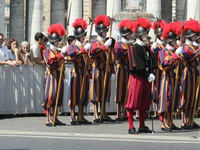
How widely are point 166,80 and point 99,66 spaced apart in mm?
2614

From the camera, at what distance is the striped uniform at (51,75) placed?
26.6 m

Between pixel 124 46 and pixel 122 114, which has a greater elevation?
pixel 124 46

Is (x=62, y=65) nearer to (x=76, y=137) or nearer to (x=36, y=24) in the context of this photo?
(x=76, y=137)

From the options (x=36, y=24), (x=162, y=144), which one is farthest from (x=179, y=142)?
(x=36, y=24)

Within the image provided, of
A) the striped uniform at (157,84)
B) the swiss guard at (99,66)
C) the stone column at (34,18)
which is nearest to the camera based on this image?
the swiss guard at (99,66)

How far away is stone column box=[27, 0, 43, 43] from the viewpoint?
7169 centimetres

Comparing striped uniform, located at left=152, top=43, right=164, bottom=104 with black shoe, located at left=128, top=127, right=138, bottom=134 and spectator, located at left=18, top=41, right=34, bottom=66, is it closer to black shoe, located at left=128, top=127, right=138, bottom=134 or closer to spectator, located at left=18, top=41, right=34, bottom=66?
black shoe, located at left=128, top=127, right=138, bottom=134

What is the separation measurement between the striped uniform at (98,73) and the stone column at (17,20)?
47.2 meters

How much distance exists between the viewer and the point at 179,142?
75.2 ft

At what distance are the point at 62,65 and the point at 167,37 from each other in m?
2.68

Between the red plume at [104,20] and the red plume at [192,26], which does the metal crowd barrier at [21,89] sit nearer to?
the red plume at [104,20]

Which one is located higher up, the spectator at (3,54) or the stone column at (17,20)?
the spectator at (3,54)

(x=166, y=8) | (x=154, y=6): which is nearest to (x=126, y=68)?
(x=154, y=6)

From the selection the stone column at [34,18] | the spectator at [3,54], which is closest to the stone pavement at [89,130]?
the spectator at [3,54]
